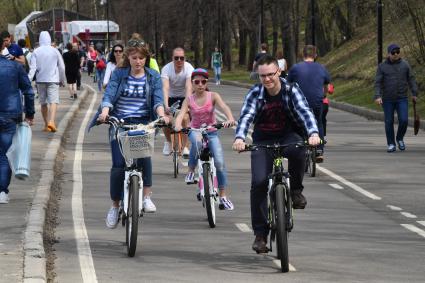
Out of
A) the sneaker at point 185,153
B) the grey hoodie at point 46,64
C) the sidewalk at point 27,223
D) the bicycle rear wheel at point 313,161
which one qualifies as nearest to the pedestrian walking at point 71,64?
the grey hoodie at point 46,64

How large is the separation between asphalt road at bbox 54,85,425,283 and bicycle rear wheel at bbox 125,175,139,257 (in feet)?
0.36

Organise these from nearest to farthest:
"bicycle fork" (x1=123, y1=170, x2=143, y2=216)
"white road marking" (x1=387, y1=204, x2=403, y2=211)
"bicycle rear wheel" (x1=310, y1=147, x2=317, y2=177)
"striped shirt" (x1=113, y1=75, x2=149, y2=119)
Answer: "bicycle fork" (x1=123, y1=170, x2=143, y2=216) → "striped shirt" (x1=113, y1=75, x2=149, y2=119) → "white road marking" (x1=387, y1=204, x2=403, y2=211) → "bicycle rear wheel" (x1=310, y1=147, x2=317, y2=177)

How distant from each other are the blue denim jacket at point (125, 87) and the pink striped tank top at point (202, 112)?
99.6 inches

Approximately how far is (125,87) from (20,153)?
2.72 metres

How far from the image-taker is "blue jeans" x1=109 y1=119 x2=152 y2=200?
35.8ft

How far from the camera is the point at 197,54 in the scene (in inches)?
3219

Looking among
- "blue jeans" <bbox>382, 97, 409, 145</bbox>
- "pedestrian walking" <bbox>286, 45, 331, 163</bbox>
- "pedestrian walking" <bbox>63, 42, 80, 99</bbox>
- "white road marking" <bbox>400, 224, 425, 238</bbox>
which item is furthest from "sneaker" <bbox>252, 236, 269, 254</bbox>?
"pedestrian walking" <bbox>63, 42, 80, 99</bbox>

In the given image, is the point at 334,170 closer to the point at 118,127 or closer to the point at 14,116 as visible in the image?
the point at 14,116

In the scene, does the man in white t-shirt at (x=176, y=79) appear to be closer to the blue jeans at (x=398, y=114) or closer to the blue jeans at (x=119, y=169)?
the blue jeans at (x=398, y=114)

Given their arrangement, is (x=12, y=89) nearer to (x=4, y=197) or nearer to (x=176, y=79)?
(x=4, y=197)

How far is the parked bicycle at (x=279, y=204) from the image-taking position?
30.9 feet

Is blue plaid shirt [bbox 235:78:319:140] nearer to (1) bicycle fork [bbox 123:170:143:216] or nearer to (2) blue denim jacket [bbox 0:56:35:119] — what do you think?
(1) bicycle fork [bbox 123:170:143:216]

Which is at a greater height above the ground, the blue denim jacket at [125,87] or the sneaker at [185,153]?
the blue denim jacket at [125,87]

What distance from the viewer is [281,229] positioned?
940cm
